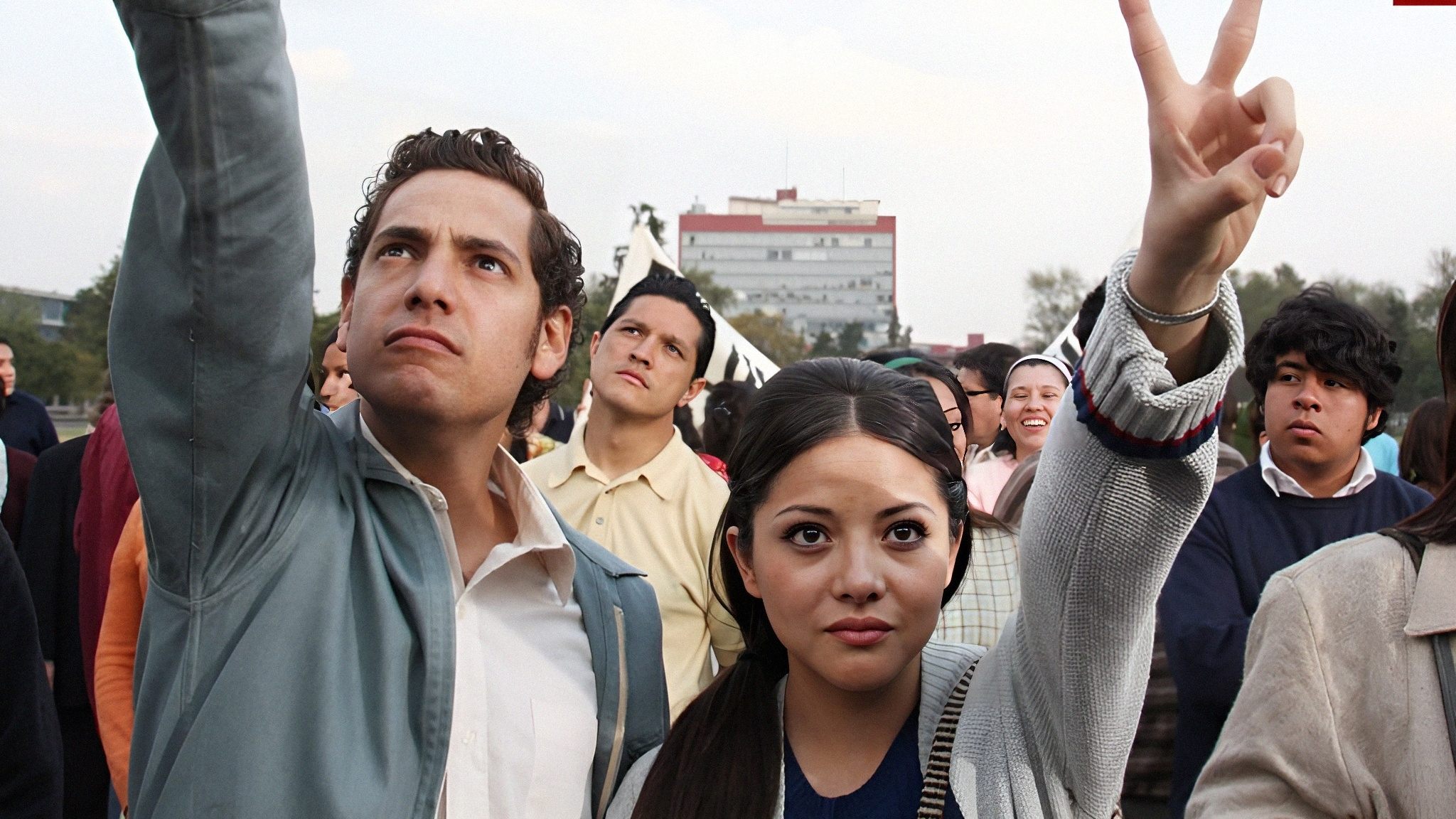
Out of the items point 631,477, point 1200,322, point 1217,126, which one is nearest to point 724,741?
point 1200,322

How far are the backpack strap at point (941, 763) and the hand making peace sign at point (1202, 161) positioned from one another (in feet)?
2.16

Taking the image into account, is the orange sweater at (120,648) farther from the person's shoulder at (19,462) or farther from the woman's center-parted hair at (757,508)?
the person's shoulder at (19,462)

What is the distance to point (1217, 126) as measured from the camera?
4.55 feet

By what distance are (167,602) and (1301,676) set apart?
5.30ft

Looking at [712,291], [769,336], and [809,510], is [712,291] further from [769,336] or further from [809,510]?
[809,510]

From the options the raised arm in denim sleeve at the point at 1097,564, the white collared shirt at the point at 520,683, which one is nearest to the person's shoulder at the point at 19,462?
the white collared shirt at the point at 520,683

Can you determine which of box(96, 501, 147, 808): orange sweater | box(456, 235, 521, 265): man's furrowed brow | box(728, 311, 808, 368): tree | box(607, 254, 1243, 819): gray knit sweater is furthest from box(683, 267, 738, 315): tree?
box(607, 254, 1243, 819): gray knit sweater

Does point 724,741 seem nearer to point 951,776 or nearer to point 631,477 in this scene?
point 951,776

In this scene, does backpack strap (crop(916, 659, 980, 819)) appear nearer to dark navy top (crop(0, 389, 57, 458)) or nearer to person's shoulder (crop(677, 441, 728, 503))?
person's shoulder (crop(677, 441, 728, 503))

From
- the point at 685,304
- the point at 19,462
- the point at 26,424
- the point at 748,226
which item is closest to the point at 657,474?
the point at 685,304

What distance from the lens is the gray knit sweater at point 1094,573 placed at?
1.38m

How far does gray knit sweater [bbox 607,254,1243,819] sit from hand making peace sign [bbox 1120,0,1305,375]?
0.04 metres

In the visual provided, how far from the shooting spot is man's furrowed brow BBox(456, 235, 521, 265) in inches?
86.0

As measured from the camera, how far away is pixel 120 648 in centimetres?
322
